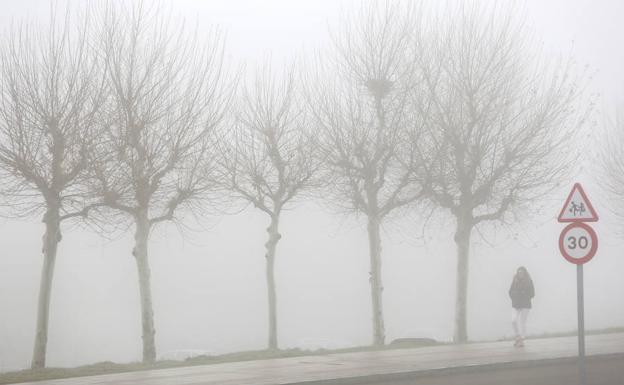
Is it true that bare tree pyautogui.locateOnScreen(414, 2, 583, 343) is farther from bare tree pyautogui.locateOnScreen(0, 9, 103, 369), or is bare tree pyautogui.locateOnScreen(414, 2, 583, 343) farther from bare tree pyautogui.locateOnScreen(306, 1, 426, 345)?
bare tree pyautogui.locateOnScreen(0, 9, 103, 369)

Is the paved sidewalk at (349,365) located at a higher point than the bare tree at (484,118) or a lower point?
lower

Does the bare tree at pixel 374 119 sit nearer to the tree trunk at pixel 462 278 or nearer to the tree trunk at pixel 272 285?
the tree trunk at pixel 462 278

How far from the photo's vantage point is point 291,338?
33.8 m

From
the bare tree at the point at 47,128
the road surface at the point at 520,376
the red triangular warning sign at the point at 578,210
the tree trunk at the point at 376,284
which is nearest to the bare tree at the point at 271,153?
the tree trunk at the point at 376,284

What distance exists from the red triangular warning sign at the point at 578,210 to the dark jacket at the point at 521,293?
355 inches

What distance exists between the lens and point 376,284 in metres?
25.6

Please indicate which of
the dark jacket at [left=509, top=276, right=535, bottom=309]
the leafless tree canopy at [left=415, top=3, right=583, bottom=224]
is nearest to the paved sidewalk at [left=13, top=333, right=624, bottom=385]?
the dark jacket at [left=509, top=276, right=535, bottom=309]

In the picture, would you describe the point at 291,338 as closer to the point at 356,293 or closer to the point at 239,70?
the point at 356,293

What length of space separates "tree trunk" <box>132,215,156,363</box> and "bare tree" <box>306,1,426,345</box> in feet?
20.3

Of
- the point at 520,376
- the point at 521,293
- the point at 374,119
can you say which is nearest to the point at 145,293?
the point at 374,119

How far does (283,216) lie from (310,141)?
32.4 ft

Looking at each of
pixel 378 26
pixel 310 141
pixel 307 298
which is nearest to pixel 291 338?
pixel 307 298

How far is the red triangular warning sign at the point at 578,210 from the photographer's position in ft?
42.9

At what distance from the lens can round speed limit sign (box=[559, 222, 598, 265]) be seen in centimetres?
1279
